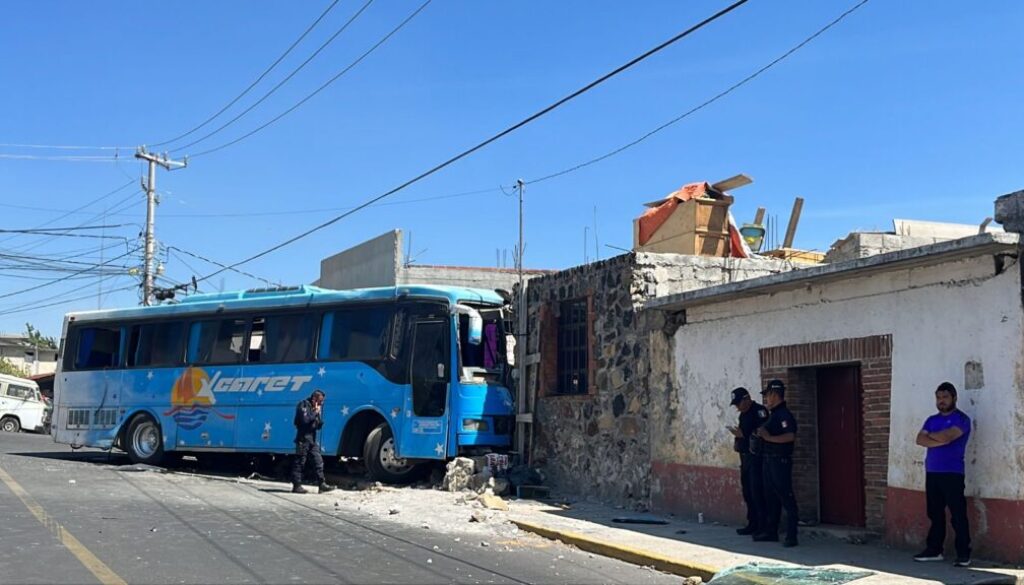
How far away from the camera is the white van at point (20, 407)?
39.5m

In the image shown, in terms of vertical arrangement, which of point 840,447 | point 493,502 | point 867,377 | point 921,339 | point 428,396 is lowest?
point 493,502

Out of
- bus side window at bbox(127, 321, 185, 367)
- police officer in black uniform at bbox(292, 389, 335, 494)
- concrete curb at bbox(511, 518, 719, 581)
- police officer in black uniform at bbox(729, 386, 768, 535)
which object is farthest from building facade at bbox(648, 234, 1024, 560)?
bus side window at bbox(127, 321, 185, 367)

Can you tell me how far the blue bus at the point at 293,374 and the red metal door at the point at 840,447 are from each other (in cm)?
636

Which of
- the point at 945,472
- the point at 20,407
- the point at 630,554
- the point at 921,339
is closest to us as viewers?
the point at 945,472

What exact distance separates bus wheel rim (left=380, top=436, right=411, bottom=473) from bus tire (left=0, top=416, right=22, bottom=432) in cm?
2915

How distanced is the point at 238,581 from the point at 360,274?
23132 millimetres

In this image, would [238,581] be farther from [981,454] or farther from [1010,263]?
[1010,263]

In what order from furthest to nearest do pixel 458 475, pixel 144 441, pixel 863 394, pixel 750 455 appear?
pixel 144 441 → pixel 458 475 → pixel 750 455 → pixel 863 394

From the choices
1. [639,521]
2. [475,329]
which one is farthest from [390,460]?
[639,521]

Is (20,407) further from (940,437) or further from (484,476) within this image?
(940,437)

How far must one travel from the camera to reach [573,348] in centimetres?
1631

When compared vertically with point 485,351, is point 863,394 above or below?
below

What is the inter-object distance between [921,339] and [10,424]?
38842mm

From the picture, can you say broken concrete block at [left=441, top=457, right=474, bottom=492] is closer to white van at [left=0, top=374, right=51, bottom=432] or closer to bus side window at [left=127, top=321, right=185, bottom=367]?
bus side window at [left=127, top=321, right=185, bottom=367]
